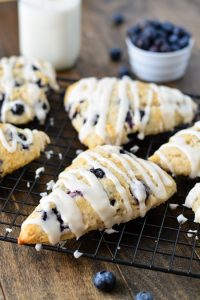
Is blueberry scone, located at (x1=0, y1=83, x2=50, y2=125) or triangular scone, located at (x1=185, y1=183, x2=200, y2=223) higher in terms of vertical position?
triangular scone, located at (x1=185, y1=183, x2=200, y2=223)

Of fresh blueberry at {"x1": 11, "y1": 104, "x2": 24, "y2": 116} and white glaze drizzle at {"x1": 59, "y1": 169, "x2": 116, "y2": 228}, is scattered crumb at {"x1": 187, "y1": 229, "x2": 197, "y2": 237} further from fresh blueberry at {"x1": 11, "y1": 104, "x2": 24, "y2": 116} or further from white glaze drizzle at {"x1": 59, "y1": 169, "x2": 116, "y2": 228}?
fresh blueberry at {"x1": 11, "y1": 104, "x2": 24, "y2": 116}

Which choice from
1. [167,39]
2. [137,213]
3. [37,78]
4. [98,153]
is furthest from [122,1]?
[137,213]

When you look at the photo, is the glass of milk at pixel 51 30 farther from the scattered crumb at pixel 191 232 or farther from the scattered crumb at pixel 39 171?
the scattered crumb at pixel 191 232

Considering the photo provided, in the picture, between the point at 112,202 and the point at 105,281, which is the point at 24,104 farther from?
the point at 105,281

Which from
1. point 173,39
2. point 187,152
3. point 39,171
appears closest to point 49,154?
point 39,171

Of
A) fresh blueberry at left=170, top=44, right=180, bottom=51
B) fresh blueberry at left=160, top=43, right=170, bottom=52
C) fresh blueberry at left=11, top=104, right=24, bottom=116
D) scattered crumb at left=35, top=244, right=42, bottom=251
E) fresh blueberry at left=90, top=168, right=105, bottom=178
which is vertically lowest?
fresh blueberry at left=11, top=104, right=24, bottom=116

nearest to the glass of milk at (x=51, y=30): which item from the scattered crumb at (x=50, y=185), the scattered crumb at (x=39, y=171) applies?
the scattered crumb at (x=39, y=171)

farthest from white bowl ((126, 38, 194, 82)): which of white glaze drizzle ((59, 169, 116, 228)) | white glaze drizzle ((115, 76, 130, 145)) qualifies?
white glaze drizzle ((59, 169, 116, 228))
